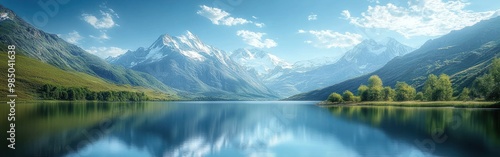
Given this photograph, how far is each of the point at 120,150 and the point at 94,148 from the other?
110 inches

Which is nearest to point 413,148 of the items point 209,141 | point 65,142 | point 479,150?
point 479,150

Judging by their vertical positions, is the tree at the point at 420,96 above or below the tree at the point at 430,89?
below

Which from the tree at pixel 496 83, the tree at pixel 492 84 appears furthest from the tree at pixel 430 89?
the tree at pixel 496 83

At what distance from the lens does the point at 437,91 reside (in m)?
139

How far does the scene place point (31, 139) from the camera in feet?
124

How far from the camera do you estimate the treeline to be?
331 ft

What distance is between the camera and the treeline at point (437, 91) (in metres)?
101

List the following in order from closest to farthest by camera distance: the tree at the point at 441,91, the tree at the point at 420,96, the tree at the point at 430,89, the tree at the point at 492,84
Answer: the tree at the point at 492,84 < the tree at the point at 441,91 < the tree at the point at 430,89 < the tree at the point at 420,96

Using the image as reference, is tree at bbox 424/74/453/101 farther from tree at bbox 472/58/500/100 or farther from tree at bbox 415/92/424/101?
tree at bbox 472/58/500/100

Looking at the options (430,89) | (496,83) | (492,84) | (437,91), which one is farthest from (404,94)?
(496,83)

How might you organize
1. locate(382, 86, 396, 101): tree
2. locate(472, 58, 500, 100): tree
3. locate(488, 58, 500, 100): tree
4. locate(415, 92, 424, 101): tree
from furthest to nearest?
locate(382, 86, 396, 101): tree, locate(415, 92, 424, 101): tree, locate(472, 58, 500, 100): tree, locate(488, 58, 500, 100): tree

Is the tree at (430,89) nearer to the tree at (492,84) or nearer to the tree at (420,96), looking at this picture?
the tree at (420,96)

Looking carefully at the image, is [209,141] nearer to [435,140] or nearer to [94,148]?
[94,148]

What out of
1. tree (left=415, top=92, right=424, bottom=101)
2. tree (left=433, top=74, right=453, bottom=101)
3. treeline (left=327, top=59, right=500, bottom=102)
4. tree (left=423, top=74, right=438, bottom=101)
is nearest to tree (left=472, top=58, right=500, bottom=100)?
treeline (left=327, top=59, right=500, bottom=102)
